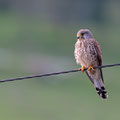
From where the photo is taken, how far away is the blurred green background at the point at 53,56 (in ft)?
88.7

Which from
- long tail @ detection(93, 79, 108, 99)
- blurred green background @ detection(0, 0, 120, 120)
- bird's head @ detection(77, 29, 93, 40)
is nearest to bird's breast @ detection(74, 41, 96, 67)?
bird's head @ detection(77, 29, 93, 40)

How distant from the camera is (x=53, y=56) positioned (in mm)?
34500

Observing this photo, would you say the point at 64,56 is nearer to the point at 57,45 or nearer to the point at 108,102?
the point at 57,45

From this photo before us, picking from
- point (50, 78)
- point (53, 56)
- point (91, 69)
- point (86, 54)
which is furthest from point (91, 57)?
point (53, 56)

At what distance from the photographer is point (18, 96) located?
28594 mm

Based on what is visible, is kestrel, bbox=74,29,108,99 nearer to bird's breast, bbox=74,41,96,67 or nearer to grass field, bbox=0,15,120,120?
bird's breast, bbox=74,41,96,67

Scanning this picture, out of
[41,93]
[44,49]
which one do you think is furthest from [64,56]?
[41,93]

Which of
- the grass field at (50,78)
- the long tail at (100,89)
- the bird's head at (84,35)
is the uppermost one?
the grass field at (50,78)

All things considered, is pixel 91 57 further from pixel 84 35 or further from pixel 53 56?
pixel 53 56

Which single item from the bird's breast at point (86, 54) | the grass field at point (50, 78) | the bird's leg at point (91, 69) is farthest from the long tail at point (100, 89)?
the grass field at point (50, 78)

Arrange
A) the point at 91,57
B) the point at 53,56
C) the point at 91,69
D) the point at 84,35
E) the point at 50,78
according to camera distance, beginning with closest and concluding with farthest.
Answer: the point at 91,57 < the point at 91,69 < the point at 84,35 < the point at 50,78 < the point at 53,56

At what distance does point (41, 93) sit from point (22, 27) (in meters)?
12.2

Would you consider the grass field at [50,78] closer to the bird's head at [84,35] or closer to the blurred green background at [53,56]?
the blurred green background at [53,56]

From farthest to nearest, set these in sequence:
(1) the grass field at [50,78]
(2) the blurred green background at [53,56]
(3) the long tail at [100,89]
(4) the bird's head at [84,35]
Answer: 1. (2) the blurred green background at [53,56]
2. (1) the grass field at [50,78]
3. (4) the bird's head at [84,35]
4. (3) the long tail at [100,89]
